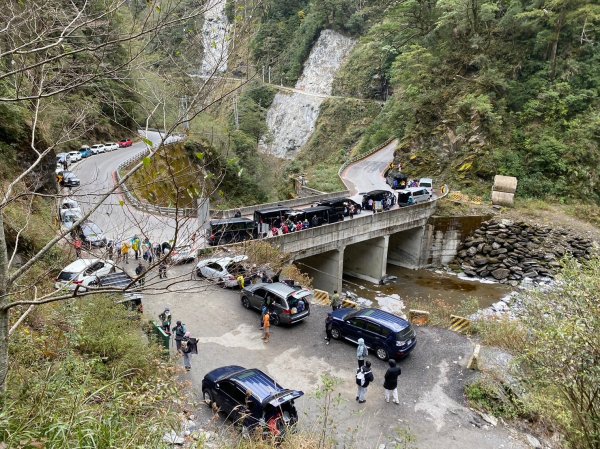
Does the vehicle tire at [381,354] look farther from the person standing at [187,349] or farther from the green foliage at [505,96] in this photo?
the green foliage at [505,96]

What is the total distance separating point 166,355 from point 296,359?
3985mm

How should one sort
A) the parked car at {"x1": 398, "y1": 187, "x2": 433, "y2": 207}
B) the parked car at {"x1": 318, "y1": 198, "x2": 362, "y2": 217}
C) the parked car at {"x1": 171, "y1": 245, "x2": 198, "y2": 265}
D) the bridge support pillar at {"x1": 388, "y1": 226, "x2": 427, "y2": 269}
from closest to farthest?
the parked car at {"x1": 171, "y1": 245, "x2": 198, "y2": 265}, the parked car at {"x1": 318, "y1": 198, "x2": 362, "y2": 217}, the parked car at {"x1": 398, "y1": 187, "x2": 433, "y2": 207}, the bridge support pillar at {"x1": 388, "y1": 226, "x2": 427, "y2": 269}

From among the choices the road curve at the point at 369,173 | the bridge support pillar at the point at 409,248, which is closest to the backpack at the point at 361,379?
the bridge support pillar at the point at 409,248

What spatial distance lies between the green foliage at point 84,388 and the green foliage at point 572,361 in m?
6.49

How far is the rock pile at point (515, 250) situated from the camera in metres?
27.3

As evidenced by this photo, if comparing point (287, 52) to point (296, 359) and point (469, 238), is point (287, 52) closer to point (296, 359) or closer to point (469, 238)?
point (469, 238)

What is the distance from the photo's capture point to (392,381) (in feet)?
35.4

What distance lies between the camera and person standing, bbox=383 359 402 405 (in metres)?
10.7

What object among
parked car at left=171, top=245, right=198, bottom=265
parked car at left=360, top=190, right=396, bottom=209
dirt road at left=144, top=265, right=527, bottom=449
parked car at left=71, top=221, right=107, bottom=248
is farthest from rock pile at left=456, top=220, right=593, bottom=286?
parked car at left=171, top=245, right=198, bottom=265

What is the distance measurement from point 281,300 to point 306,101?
62.4m

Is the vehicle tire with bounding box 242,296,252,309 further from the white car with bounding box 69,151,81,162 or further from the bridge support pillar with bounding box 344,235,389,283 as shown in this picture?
the white car with bounding box 69,151,81,162

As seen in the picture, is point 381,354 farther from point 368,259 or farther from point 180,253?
point 368,259

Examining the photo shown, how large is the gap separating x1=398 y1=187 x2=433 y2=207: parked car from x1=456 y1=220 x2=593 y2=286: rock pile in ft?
14.4

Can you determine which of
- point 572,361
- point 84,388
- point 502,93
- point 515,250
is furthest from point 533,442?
point 502,93
